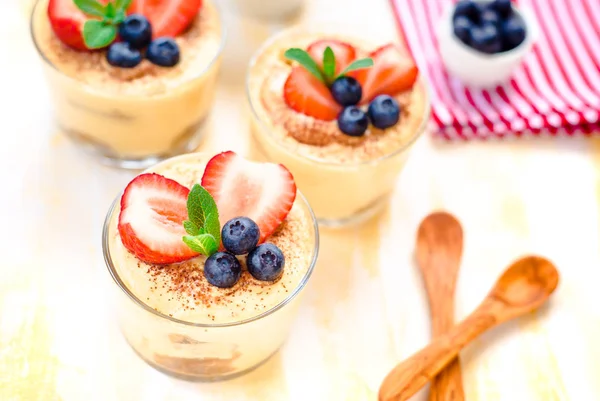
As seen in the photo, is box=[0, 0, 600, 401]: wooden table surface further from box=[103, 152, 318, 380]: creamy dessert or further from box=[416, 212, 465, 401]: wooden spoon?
box=[103, 152, 318, 380]: creamy dessert

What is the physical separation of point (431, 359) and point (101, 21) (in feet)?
4.22

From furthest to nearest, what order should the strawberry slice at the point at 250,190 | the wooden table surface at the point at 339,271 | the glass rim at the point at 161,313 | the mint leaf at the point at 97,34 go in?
the mint leaf at the point at 97,34, the wooden table surface at the point at 339,271, the strawberry slice at the point at 250,190, the glass rim at the point at 161,313

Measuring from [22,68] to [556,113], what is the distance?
1793mm

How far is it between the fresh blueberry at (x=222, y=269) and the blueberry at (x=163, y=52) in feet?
2.24

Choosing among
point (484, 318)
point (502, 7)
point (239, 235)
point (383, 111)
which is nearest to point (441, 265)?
point (484, 318)

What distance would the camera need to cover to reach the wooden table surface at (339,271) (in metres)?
2.02

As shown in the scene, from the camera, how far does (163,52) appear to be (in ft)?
7.11

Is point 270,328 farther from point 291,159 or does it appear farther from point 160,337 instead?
point 291,159

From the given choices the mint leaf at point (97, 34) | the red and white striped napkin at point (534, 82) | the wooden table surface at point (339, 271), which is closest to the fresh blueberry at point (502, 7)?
the red and white striped napkin at point (534, 82)

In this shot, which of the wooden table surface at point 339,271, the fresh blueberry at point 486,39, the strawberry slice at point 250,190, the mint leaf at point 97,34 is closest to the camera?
the strawberry slice at point 250,190

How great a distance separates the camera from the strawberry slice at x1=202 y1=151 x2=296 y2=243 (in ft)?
6.17

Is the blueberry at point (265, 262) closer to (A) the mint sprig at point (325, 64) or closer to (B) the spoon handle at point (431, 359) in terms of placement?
(B) the spoon handle at point (431, 359)

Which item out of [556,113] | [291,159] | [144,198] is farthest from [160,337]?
[556,113]

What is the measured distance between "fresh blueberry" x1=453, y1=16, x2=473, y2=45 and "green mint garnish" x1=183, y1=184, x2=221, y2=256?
4.12 feet
